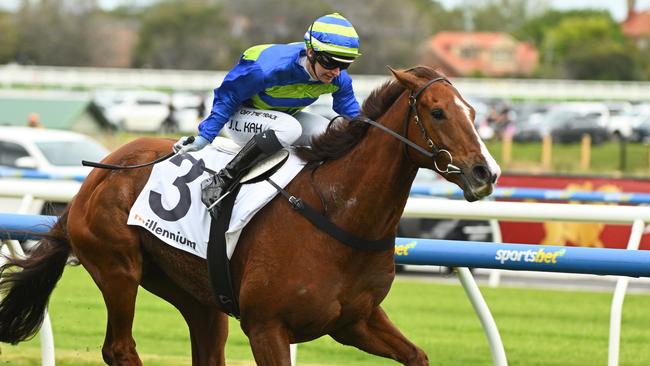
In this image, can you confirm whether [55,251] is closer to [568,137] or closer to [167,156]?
[167,156]

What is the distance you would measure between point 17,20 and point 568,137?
160 ft

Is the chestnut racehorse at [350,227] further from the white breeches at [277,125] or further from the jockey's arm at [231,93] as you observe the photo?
the jockey's arm at [231,93]

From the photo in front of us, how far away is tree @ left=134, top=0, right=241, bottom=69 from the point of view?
74.9m

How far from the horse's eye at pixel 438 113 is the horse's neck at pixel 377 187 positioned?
0.21m

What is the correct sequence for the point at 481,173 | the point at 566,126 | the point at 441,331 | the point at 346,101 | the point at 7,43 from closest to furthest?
the point at 481,173 → the point at 346,101 → the point at 441,331 → the point at 566,126 → the point at 7,43

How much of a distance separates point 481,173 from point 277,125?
44.8 inches

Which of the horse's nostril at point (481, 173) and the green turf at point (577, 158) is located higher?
the horse's nostril at point (481, 173)

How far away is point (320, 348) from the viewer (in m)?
7.67

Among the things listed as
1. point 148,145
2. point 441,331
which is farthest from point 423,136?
point 441,331

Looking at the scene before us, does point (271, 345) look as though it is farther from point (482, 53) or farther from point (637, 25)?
point (637, 25)

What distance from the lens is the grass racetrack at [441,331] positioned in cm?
721

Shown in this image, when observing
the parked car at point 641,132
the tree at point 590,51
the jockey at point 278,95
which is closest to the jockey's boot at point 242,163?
the jockey at point 278,95

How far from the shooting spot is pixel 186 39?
76.1m

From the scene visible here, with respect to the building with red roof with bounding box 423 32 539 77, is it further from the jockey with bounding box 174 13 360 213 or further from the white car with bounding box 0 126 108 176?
the jockey with bounding box 174 13 360 213
